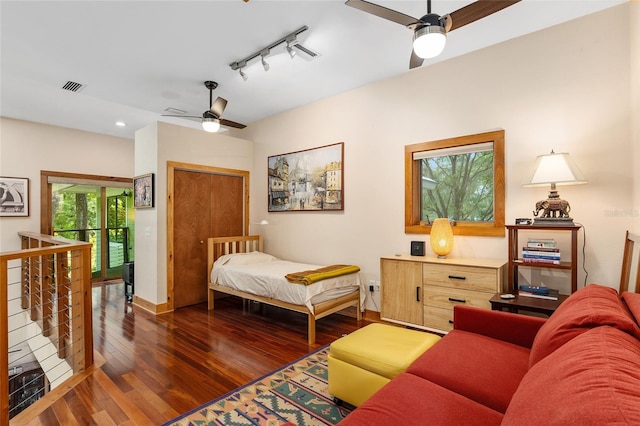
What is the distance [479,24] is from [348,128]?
1.78 m

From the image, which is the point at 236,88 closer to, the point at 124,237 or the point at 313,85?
the point at 313,85

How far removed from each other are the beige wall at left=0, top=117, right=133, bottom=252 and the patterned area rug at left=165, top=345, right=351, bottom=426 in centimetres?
508

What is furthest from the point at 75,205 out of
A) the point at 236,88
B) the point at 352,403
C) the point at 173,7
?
the point at 352,403

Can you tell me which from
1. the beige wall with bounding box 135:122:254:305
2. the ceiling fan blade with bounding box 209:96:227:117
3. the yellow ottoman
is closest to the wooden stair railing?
the beige wall with bounding box 135:122:254:305

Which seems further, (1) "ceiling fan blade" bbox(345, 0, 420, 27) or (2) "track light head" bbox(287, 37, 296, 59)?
(2) "track light head" bbox(287, 37, 296, 59)

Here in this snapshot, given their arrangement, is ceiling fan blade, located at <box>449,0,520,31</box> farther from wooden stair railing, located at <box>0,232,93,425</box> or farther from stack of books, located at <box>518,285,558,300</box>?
wooden stair railing, located at <box>0,232,93,425</box>

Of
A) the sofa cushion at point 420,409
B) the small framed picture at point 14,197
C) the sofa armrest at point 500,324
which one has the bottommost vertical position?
the sofa cushion at point 420,409

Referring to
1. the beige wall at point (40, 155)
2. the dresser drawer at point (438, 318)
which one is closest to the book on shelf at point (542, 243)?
the dresser drawer at point (438, 318)

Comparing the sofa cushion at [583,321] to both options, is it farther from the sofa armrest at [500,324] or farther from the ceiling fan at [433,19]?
the ceiling fan at [433,19]

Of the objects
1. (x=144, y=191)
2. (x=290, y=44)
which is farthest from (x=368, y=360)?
(x=144, y=191)

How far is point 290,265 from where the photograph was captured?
166 inches

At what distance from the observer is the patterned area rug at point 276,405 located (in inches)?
76.4

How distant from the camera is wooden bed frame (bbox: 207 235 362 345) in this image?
321cm

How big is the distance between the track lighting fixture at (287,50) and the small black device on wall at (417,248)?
220cm
